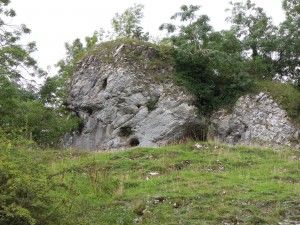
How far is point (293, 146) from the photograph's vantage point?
816 inches

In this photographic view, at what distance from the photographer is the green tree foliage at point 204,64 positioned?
23469mm

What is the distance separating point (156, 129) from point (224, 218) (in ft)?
41.8

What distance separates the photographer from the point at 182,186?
12039mm

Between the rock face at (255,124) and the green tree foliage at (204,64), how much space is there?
2.89ft

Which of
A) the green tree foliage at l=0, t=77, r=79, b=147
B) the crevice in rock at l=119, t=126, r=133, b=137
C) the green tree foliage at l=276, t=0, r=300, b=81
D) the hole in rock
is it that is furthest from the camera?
the green tree foliage at l=276, t=0, r=300, b=81

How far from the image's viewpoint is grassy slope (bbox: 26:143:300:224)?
30.8 ft

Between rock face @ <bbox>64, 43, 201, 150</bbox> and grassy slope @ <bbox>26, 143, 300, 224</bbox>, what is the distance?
4.43 meters

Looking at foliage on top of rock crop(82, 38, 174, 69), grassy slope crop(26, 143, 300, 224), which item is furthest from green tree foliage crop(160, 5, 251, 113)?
grassy slope crop(26, 143, 300, 224)

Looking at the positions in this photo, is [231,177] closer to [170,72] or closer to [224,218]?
[224,218]

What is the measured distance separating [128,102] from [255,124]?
6.89 meters

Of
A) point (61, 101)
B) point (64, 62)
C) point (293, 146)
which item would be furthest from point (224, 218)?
point (64, 62)

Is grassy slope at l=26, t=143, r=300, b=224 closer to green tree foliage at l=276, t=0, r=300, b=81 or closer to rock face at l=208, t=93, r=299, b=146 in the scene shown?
rock face at l=208, t=93, r=299, b=146

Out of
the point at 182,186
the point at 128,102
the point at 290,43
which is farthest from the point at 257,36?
the point at 182,186

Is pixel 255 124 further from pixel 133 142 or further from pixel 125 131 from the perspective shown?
pixel 125 131
